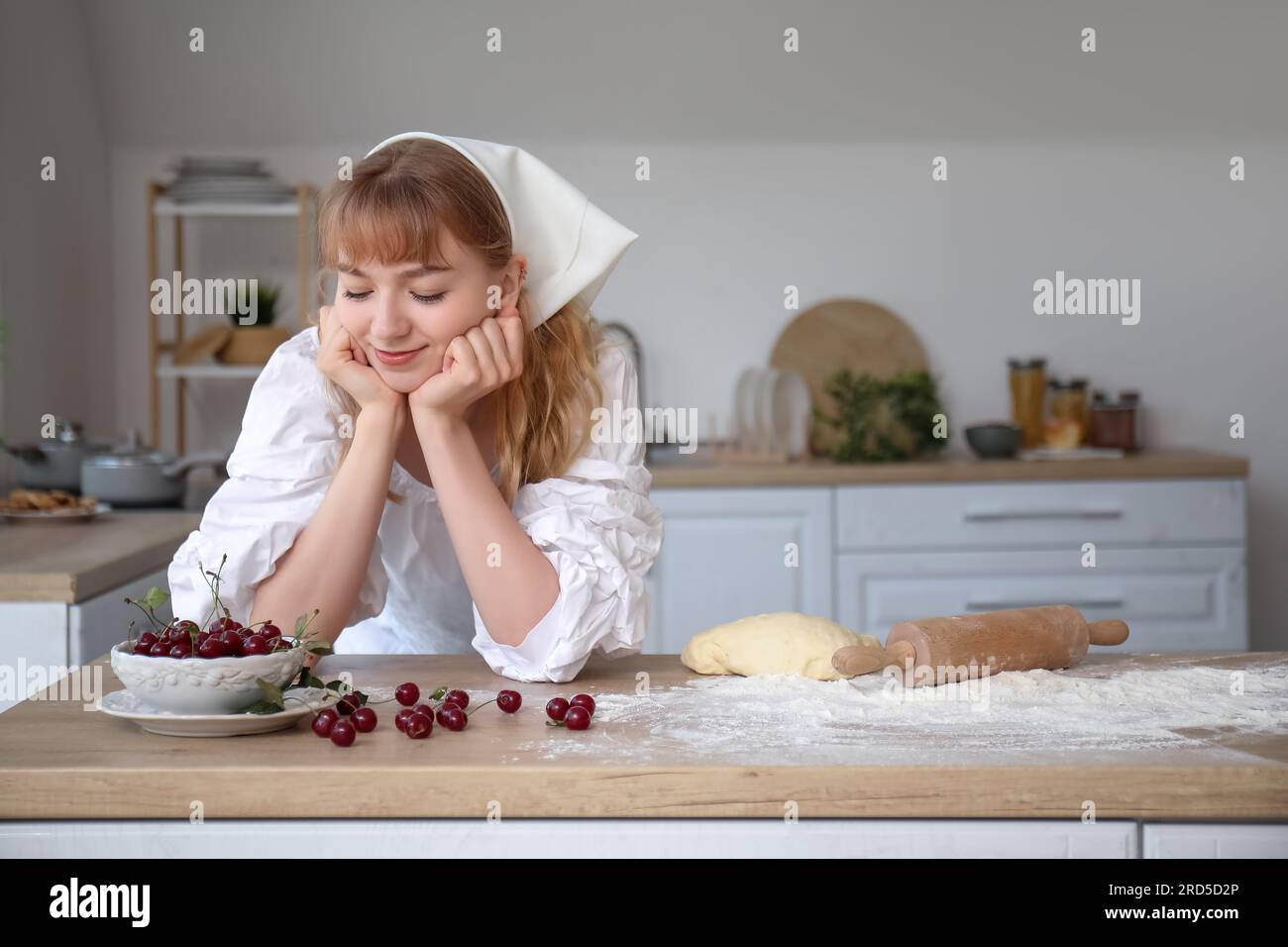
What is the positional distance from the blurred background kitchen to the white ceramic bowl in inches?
76.6

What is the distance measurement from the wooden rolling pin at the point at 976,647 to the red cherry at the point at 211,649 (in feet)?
1.78

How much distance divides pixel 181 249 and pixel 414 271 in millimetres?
2384

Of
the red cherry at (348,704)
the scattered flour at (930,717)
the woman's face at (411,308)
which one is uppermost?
the woman's face at (411,308)

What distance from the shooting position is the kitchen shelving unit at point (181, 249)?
10.5 feet

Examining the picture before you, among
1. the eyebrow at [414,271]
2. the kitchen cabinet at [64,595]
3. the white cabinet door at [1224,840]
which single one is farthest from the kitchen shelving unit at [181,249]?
the white cabinet door at [1224,840]

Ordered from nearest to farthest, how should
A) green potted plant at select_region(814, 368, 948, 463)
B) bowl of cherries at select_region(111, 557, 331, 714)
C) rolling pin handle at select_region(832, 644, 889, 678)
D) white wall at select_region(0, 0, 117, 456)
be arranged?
bowl of cherries at select_region(111, 557, 331, 714), rolling pin handle at select_region(832, 644, 889, 678), white wall at select_region(0, 0, 117, 456), green potted plant at select_region(814, 368, 948, 463)

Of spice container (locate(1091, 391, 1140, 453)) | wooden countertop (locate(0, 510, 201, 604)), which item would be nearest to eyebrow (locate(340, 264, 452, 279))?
wooden countertop (locate(0, 510, 201, 604))

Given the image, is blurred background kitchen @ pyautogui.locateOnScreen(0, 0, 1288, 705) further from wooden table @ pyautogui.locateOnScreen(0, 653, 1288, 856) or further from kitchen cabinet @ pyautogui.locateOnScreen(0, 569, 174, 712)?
wooden table @ pyautogui.locateOnScreen(0, 653, 1288, 856)

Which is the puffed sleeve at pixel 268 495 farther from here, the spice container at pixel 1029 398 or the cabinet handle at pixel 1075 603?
the spice container at pixel 1029 398

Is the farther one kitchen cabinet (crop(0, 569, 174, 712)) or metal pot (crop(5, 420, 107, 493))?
metal pot (crop(5, 420, 107, 493))

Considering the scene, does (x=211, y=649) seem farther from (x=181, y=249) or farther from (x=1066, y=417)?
(x=1066, y=417)

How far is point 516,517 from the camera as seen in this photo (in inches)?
57.4

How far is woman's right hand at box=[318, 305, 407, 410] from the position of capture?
54.1 inches
